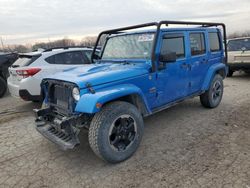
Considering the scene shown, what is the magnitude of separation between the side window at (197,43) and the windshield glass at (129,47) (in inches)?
48.4

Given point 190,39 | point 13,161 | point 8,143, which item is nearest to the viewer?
point 13,161

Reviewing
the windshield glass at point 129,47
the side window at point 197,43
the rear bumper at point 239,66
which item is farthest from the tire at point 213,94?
the rear bumper at point 239,66

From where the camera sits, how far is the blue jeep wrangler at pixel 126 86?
3.27 m

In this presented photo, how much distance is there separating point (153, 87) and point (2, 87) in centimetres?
655

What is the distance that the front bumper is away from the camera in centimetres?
325

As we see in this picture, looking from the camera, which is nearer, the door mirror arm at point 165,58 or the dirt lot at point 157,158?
the dirt lot at point 157,158

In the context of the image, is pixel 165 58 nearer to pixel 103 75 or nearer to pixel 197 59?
pixel 103 75

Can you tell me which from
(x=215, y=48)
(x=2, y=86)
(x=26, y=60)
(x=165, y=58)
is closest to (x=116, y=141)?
(x=165, y=58)

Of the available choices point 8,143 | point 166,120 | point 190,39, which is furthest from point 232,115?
point 8,143

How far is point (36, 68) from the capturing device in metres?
6.04

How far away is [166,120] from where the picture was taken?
202 inches

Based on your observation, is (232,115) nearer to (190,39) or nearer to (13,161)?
(190,39)

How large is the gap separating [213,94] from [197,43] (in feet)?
4.39

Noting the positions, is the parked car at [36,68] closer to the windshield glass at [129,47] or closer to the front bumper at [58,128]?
the windshield glass at [129,47]
